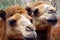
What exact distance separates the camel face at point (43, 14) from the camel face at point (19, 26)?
513 millimetres

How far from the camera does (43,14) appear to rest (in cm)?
426

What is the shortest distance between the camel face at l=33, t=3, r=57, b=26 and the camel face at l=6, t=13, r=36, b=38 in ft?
1.68

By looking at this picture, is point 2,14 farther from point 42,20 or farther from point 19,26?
point 42,20

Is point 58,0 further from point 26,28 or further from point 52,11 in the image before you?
point 26,28

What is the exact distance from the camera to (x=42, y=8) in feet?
14.3

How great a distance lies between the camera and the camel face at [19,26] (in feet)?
11.7

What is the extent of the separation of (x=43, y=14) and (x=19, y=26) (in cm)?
69

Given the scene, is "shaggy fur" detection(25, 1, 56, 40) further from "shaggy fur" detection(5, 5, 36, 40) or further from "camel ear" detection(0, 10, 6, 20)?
"camel ear" detection(0, 10, 6, 20)

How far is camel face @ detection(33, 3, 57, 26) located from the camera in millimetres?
4110

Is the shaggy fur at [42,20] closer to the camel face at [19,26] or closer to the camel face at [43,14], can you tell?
the camel face at [43,14]

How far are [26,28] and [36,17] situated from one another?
0.74 metres

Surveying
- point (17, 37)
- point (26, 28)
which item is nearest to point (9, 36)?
point (17, 37)

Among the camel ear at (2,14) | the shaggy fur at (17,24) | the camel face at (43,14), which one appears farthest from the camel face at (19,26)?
the camel face at (43,14)

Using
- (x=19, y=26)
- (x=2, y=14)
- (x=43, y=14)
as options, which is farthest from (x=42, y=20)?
(x=2, y=14)
